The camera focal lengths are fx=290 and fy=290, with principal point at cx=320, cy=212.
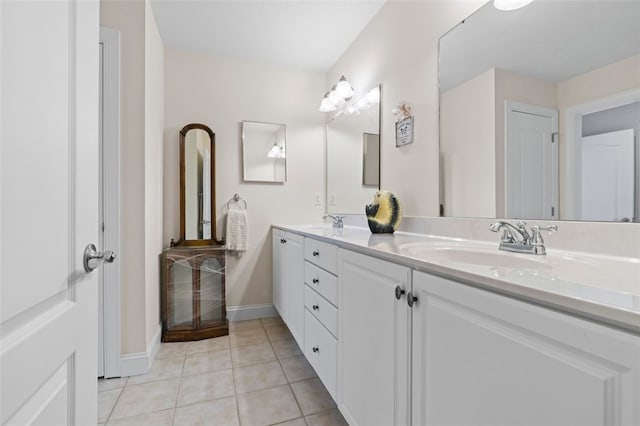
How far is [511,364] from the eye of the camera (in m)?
0.57

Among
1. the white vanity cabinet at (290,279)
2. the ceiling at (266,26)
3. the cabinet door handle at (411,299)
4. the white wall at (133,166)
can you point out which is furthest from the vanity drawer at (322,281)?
the ceiling at (266,26)

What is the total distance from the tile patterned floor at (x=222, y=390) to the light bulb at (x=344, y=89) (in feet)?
6.63

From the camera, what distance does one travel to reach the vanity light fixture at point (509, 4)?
1154mm

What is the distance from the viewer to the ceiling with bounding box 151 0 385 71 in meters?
2.01

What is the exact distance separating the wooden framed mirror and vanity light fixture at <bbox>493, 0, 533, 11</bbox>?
2.18 m

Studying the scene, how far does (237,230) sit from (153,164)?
2.75ft

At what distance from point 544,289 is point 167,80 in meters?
2.91

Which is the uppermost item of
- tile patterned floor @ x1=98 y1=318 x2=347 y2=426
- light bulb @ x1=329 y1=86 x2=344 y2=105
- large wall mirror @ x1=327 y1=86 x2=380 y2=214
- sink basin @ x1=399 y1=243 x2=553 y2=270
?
light bulb @ x1=329 y1=86 x2=344 y2=105

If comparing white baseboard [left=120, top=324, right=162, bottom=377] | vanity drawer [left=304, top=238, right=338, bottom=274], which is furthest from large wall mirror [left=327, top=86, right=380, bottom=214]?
white baseboard [left=120, top=324, right=162, bottom=377]

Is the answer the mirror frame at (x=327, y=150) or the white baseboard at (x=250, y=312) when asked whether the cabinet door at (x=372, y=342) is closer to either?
the mirror frame at (x=327, y=150)

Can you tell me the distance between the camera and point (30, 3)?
0.48m

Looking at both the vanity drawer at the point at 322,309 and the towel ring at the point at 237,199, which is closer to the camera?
the vanity drawer at the point at 322,309

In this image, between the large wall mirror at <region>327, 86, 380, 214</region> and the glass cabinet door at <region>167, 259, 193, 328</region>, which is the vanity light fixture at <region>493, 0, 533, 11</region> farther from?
the glass cabinet door at <region>167, 259, 193, 328</region>

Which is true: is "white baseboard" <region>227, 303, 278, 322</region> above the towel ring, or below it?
below
